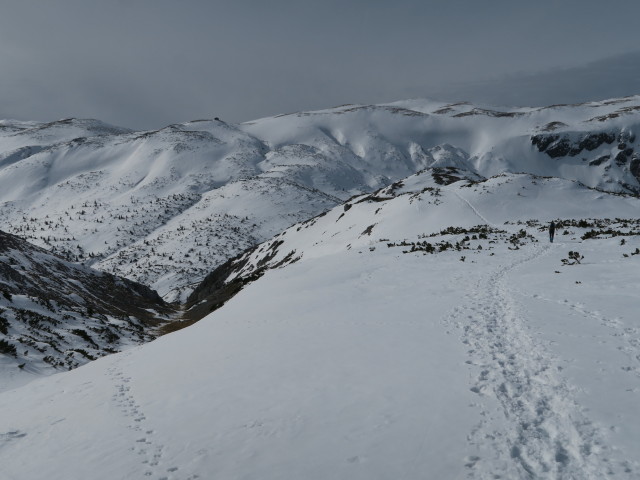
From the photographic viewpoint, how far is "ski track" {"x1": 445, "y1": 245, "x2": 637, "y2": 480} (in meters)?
6.48

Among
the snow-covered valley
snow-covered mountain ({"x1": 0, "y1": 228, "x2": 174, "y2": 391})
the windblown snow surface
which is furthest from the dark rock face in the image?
the windblown snow surface

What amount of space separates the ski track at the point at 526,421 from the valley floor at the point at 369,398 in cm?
3

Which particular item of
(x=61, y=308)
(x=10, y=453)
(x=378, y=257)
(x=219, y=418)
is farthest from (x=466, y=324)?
(x=61, y=308)

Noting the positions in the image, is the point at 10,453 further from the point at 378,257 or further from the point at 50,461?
the point at 378,257

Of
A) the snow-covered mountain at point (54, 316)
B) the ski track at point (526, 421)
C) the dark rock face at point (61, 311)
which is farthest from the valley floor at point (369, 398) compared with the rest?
the dark rock face at point (61, 311)

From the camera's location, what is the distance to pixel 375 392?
928cm

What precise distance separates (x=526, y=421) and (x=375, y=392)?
304 cm

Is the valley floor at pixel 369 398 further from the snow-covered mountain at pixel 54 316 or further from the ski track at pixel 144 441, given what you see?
the snow-covered mountain at pixel 54 316

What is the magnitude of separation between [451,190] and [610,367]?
5639 cm

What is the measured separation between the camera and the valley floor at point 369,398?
7.00 m

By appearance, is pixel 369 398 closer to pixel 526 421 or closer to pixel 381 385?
pixel 381 385

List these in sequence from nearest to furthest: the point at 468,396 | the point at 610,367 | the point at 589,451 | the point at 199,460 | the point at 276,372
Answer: the point at 589,451, the point at 199,460, the point at 468,396, the point at 610,367, the point at 276,372

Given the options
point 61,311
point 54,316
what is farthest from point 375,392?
point 61,311

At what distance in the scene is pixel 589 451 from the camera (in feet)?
22.2
